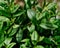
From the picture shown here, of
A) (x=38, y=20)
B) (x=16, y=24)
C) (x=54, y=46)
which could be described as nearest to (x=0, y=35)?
(x=16, y=24)

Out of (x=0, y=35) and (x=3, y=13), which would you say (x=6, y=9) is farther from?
(x=0, y=35)

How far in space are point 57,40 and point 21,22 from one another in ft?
1.17

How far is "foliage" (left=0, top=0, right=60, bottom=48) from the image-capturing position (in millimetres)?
2000

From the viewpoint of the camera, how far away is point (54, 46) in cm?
207

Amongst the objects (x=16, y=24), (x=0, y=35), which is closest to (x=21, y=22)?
(x=16, y=24)

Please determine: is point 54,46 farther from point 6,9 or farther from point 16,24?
point 6,9

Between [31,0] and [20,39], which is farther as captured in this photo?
[31,0]

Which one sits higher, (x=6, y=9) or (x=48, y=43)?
(x=6, y=9)

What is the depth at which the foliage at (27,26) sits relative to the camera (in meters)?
2.00

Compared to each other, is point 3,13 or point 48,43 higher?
point 3,13

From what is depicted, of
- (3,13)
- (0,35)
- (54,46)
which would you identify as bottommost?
(54,46)

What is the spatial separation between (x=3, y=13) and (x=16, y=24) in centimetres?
15

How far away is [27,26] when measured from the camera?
6.81ft

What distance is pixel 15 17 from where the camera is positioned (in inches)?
81.5
